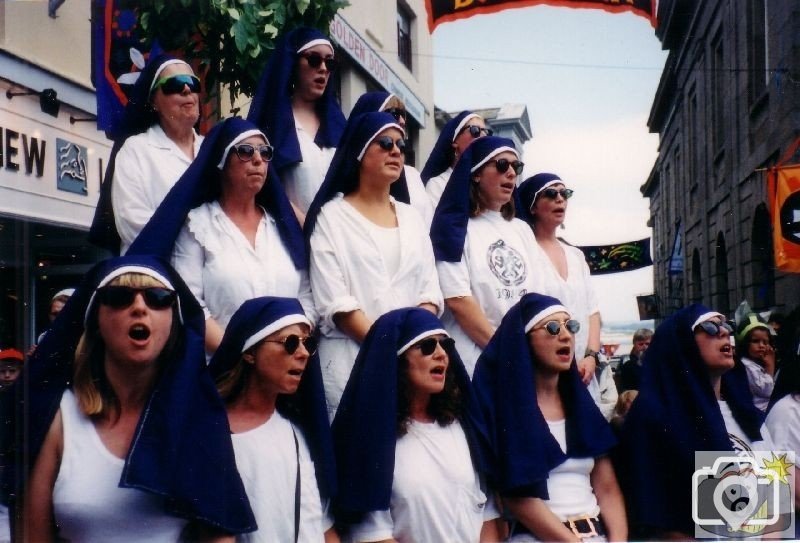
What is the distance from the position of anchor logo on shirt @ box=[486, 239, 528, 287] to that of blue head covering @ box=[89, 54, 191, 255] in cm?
141

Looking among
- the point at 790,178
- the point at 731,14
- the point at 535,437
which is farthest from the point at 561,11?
the point at 535,437

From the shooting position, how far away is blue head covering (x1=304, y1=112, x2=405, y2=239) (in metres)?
3.17

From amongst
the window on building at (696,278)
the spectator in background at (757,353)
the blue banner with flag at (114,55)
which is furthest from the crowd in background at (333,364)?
the spectator in background at (757,353)

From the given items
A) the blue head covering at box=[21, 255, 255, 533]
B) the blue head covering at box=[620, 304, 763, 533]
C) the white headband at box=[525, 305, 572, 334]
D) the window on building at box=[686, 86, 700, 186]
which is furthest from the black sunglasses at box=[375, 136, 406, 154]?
the window on building at box=[686, 86, 700, 186]

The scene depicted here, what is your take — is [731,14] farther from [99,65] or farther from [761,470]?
[99,65]

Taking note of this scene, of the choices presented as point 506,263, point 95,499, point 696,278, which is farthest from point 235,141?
point 696,278

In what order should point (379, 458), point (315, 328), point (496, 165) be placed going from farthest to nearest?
point (496, 165) → point (315, 328) → point (379, 458)

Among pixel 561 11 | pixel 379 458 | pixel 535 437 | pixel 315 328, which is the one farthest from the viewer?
pixel 561 11

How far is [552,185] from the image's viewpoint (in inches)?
145

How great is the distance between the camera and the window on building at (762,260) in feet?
12.0

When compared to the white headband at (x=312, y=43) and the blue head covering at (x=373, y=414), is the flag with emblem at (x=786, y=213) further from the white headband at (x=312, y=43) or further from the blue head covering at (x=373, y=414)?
the white headband at (x=312, y=43)

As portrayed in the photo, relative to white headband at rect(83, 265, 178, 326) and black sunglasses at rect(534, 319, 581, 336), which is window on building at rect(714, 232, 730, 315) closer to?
black sunglasses at rect(534, 319, 581, 336)

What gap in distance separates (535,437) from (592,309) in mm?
1101

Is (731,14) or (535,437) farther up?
(731,14)
